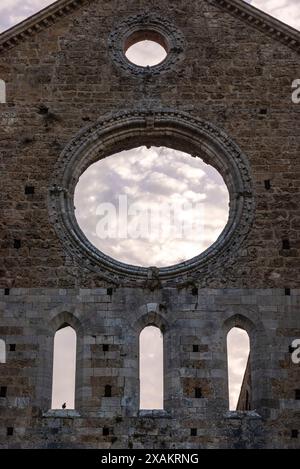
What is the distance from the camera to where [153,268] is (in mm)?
22391

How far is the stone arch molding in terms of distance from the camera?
73.7ft

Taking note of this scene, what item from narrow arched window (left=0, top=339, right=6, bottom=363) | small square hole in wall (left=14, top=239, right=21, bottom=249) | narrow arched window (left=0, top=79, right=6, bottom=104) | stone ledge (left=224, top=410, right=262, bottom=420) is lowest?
stone ledge (left=224, top=410, right=262, bottom=420)

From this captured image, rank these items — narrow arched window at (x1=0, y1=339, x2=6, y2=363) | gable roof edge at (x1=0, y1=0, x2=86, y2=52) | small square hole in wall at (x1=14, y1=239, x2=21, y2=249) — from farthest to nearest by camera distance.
→ gable roof edge at (x1=0, y1=0, x2=86, y2=52) < small square hole in wall at (x1=14, y1=239, x2=21, y2=249) < narrow arched window at (x1=0, y1=339, x2=6, y2=363)

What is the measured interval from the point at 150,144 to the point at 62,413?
759 cm

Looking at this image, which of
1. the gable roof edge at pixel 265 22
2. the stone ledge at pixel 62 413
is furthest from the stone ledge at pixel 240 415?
the gable roof edge at pixel 265 22

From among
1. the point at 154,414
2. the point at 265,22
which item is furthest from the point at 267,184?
the point at 154,414

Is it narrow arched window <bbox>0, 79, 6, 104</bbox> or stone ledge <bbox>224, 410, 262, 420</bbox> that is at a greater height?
narrow arched window <bbox>0, 79, 6, 104</bbox>

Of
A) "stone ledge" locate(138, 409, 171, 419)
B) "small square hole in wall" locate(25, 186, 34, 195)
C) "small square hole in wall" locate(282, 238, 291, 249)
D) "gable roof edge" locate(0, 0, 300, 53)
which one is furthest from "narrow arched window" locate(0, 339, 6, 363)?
"gable roof edge" locate(0, 0, 300, 53)

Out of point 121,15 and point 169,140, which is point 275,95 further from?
point 121,15

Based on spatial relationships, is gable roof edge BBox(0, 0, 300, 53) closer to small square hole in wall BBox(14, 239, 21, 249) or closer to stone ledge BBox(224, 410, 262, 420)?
small square hole in wall BBox(14, 239, 21, 249)

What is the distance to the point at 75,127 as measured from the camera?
2400cm

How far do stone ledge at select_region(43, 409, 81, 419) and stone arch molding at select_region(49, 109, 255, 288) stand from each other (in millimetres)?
3196

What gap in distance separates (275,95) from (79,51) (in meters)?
5.20
